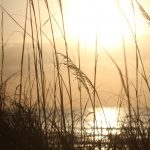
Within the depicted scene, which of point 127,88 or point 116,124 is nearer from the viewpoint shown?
point 127,88

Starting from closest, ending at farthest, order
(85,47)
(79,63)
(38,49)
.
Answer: (38,49), (79,63), (85,47)

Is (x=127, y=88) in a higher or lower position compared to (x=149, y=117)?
higher

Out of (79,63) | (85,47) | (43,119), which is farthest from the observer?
(85,47)

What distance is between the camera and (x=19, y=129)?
2.06m

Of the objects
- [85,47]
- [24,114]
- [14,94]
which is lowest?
[24,114]

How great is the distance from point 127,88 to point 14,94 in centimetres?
95

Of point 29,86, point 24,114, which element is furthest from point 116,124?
point 24,114

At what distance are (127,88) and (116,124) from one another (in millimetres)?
542

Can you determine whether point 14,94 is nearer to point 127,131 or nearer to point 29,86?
point 29,86

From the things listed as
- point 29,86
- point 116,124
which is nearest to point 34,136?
point 29,86

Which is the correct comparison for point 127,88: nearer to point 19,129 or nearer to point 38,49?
point 38,49

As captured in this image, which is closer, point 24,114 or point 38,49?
point 24,114

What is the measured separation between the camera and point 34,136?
203 cm

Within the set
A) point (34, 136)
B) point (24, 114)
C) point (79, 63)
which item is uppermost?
point (79, 63)
